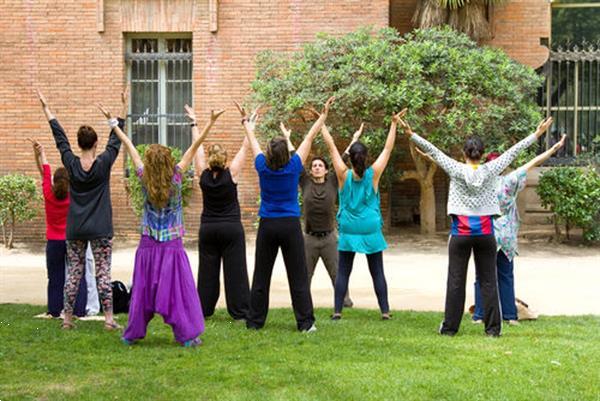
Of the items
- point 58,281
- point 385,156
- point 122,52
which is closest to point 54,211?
point 58,281

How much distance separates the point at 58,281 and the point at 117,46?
8.52 m

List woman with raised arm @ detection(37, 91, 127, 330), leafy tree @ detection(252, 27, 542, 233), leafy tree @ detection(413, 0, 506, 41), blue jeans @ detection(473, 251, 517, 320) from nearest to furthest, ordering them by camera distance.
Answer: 1. woman with raised arm @ detection(37, 91, 127, 330)
2. blue jeans @ detection(473, 251, 517, 320)
3. leafy tree @ detection(252, 27, 542, 233)
4. leafy tree @ detection(413, 0, 506, 41)

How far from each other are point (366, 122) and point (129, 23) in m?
4.62

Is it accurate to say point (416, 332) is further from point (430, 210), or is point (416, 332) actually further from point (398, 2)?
point (398, 2)

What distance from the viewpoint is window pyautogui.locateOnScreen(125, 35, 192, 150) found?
17391 millimetres

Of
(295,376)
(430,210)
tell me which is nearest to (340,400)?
(295,376)

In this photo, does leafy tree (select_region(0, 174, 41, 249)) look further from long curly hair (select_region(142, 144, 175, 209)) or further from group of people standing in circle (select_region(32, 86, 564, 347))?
long curly hair (select_region(142, 144, 175, 209))

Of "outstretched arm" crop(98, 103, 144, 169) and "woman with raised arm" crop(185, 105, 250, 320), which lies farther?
"woman with raised arm" crop(185, 105, 250, 320)

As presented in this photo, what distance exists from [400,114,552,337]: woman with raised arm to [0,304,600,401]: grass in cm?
25

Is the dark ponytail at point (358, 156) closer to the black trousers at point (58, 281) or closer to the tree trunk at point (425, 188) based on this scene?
the black trousers at point (58, 281)

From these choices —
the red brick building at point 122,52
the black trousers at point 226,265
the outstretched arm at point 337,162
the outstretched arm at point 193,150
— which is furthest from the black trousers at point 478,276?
the red brick building at point 122,52

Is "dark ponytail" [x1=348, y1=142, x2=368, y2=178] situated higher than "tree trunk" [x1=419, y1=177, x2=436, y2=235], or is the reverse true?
"dark ponytail" [x1=348, y1=142, x2=368, y2=178]

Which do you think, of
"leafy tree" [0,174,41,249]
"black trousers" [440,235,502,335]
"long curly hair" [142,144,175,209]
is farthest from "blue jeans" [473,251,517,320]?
"leafy tree" [0,174,41,249]

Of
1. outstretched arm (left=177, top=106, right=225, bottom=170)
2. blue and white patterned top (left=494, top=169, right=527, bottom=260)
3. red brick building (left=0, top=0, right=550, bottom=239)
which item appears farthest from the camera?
red brick building (left=0, top=0, right=550, bottom=239)
